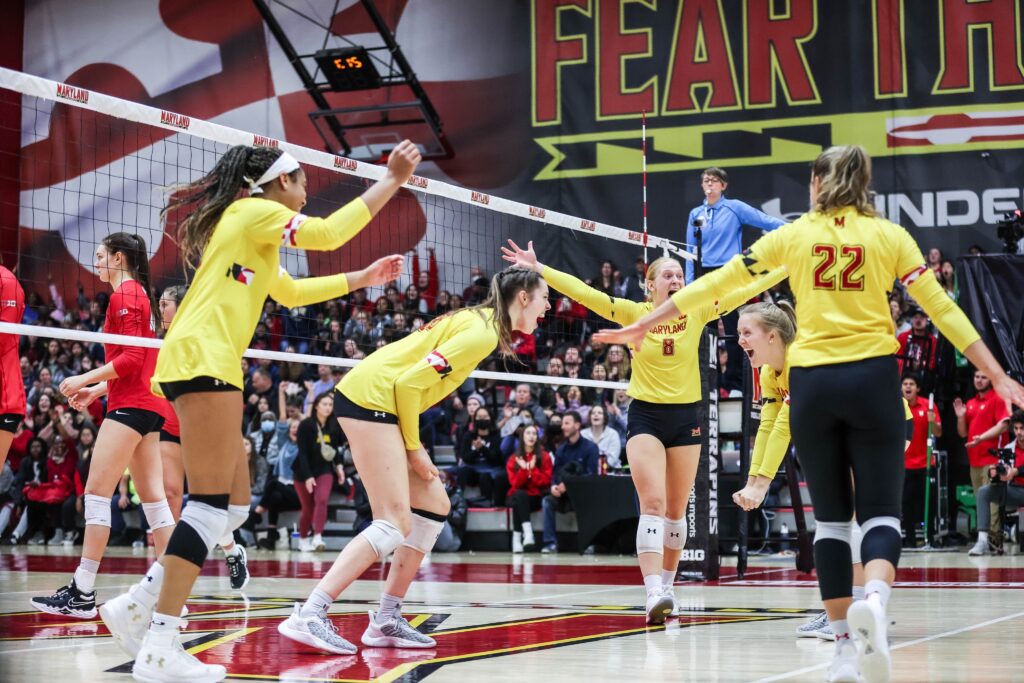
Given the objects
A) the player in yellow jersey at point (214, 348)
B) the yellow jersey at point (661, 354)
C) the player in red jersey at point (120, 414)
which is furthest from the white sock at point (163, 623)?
the yellow jersey at point (661, 354)

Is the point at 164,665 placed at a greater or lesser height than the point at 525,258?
lesser

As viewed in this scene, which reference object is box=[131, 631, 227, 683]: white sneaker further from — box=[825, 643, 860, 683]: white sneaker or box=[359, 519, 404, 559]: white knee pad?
box=[825, 643, 860, 683]: white sneaker

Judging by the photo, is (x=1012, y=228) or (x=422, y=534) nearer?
(x=422, y=534)

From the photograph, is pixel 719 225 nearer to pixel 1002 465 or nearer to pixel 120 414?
pixel 1002 465

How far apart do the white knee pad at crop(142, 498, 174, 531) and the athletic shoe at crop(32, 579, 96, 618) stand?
1.79 feet

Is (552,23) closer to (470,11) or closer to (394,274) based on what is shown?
(470,11)

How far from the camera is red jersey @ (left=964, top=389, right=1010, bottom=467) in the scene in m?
13.5

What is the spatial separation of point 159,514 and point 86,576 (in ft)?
1.71

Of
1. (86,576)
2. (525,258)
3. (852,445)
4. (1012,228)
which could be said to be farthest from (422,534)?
(1012,228)

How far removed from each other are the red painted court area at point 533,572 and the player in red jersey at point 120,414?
370cm

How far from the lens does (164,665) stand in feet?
13.3

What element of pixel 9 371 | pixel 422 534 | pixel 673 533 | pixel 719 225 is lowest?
pixel 673 533

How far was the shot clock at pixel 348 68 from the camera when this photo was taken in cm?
1850

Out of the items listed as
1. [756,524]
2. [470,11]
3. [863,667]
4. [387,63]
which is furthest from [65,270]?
[863,667]
